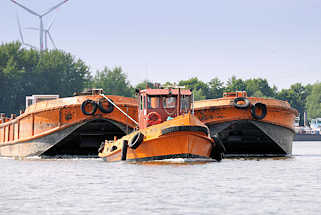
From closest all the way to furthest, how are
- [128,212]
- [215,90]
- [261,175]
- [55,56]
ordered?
[128,212] → [261,175] → [55,56] → [215,90]

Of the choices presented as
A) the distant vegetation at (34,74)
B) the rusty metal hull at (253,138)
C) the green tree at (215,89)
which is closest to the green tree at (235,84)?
the green tree at (215,89)

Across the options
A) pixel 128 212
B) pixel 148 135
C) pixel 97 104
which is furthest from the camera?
pixel 97 104

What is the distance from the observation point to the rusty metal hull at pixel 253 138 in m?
40.2

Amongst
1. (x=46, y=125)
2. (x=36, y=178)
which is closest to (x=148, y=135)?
(x=36, y=178)

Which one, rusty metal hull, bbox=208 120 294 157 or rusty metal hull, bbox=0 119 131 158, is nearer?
rusty metal hull, bbox=208 120 294 157

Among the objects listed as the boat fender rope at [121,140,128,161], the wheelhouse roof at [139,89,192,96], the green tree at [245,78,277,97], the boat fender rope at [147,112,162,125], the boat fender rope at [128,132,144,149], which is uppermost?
the green tree at [245,78,277,97]

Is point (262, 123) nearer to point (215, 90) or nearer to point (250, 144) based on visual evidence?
point (250, 144)

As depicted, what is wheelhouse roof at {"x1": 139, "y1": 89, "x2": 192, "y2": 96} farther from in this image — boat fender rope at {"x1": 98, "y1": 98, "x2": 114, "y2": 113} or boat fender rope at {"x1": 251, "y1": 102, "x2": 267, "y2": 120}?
boat fender rope at {"x1": 251, "y1": 102, "x2": 267, "y2": 120}

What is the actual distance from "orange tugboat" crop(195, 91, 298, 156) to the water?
27.1ft

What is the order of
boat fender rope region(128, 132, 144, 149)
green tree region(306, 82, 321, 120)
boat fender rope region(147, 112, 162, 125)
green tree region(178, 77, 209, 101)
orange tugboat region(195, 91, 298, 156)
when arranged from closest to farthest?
boat fender rope region(128, 132, 144, 149), boat fender rope region(147, 112, 162, 125), orange tugboat region(195, 91, 298, 156), green tree region(178, 77, 209, 101), green tree region(306, 82, 321, 120)

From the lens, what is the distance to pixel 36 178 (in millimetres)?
27031

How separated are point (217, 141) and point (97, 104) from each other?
9.78 m

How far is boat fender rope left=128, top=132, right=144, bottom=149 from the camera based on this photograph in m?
31.4

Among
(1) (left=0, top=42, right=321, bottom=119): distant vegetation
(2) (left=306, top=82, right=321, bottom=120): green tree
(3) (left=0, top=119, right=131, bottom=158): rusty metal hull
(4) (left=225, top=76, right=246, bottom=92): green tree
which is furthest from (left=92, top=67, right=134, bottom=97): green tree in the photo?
(3) (left=0, top=119, right=131, bottom=158): rusty metal hull
